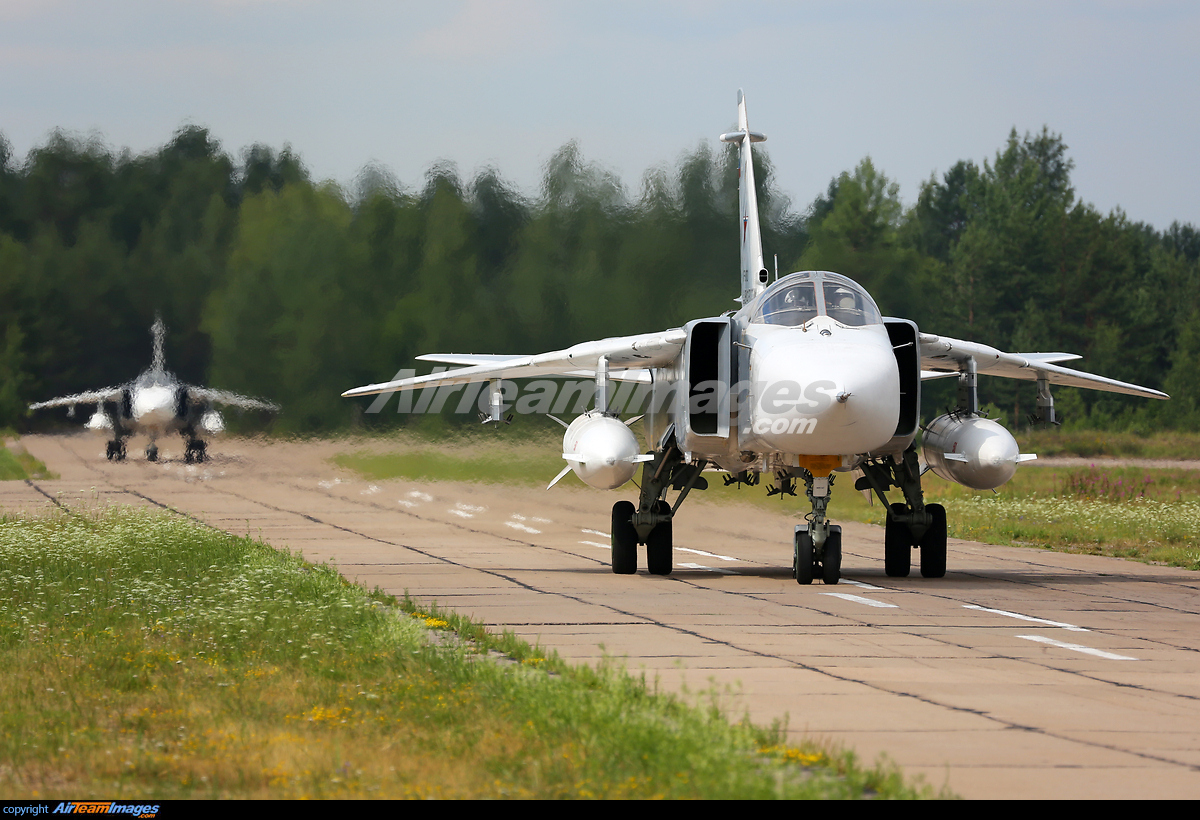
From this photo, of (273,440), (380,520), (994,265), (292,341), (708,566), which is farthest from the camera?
(994,265)

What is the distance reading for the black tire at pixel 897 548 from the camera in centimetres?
1467

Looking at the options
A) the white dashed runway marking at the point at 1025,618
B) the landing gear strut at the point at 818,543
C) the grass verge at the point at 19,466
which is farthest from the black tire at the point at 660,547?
the grass verge at the point at 19,466

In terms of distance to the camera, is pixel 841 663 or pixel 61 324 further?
pixel 61 324

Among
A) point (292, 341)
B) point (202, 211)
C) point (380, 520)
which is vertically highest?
point (202, 211)

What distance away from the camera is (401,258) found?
94.0 ft

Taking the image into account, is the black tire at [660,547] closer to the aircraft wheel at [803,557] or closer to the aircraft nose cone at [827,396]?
the aircraft wheel at [803,557]

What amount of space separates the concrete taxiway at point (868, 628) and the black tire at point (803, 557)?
0.21 m

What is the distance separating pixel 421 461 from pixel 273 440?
4.36 m

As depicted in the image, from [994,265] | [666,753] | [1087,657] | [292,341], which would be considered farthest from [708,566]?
[994,265]

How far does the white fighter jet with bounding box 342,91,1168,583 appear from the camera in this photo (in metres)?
12.4

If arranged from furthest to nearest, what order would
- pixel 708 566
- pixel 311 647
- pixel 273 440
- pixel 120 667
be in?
pixel 273 440 → pixel 708 566 → pixel 311 647 → pixel 120 667

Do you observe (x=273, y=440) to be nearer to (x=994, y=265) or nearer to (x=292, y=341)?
(x=292, y=341)

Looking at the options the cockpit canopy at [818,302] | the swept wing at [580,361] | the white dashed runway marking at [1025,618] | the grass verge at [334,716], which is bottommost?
the white dashed runway marking at [1025,618]

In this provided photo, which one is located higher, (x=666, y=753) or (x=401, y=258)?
(x=401, y=258)
